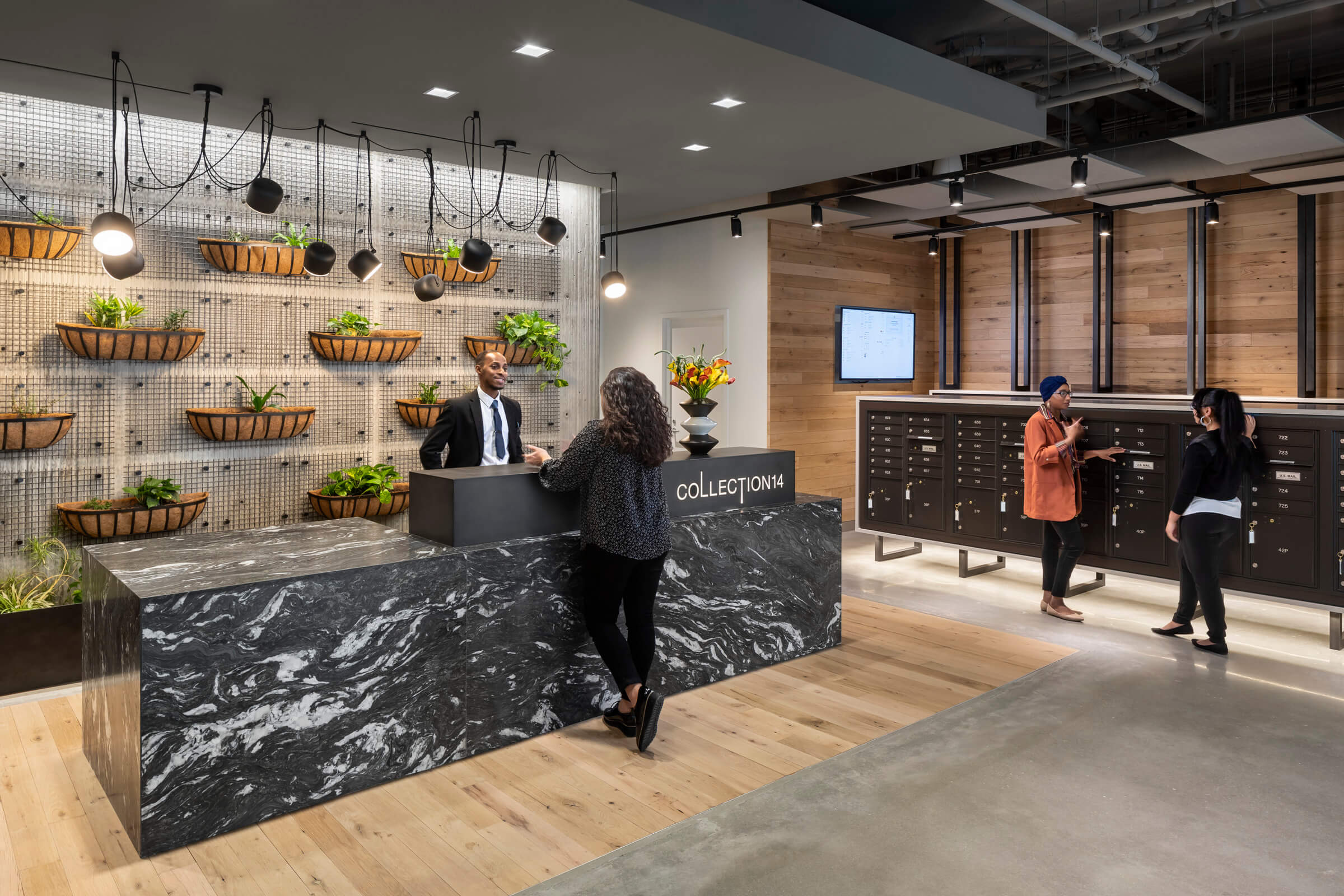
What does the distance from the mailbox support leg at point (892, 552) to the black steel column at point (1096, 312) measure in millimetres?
2159

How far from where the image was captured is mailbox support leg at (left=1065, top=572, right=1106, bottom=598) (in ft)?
20.2

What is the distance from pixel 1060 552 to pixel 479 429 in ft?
11.8

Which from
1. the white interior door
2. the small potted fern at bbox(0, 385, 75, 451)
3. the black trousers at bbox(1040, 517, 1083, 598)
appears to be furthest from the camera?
the white interior door

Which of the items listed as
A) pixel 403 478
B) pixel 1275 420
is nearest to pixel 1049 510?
pixel 1275 420

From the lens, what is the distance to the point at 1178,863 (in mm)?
2787

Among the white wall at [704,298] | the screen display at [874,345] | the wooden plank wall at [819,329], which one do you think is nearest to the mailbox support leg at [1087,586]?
the wooden plank wall at [819,329]

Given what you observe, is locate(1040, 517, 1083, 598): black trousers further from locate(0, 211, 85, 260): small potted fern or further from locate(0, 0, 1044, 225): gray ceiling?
locate(0, 211, 85, 260): small potted fern

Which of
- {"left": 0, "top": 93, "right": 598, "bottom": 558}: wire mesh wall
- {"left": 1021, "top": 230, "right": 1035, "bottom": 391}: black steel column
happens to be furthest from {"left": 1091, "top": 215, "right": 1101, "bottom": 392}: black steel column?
{"left": 0, "top": 93, "right": 598, "bottom": 558}: wire mesh wall

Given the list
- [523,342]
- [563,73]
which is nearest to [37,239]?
[563,73]

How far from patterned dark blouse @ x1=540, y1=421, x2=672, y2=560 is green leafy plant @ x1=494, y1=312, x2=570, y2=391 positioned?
2.65m

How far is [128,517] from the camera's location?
4.61 metres

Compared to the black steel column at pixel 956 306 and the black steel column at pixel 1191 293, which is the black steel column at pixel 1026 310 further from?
the black steel column at pixel 1191 293

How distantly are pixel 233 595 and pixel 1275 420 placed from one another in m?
5.29

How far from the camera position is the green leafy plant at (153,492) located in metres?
4.69
